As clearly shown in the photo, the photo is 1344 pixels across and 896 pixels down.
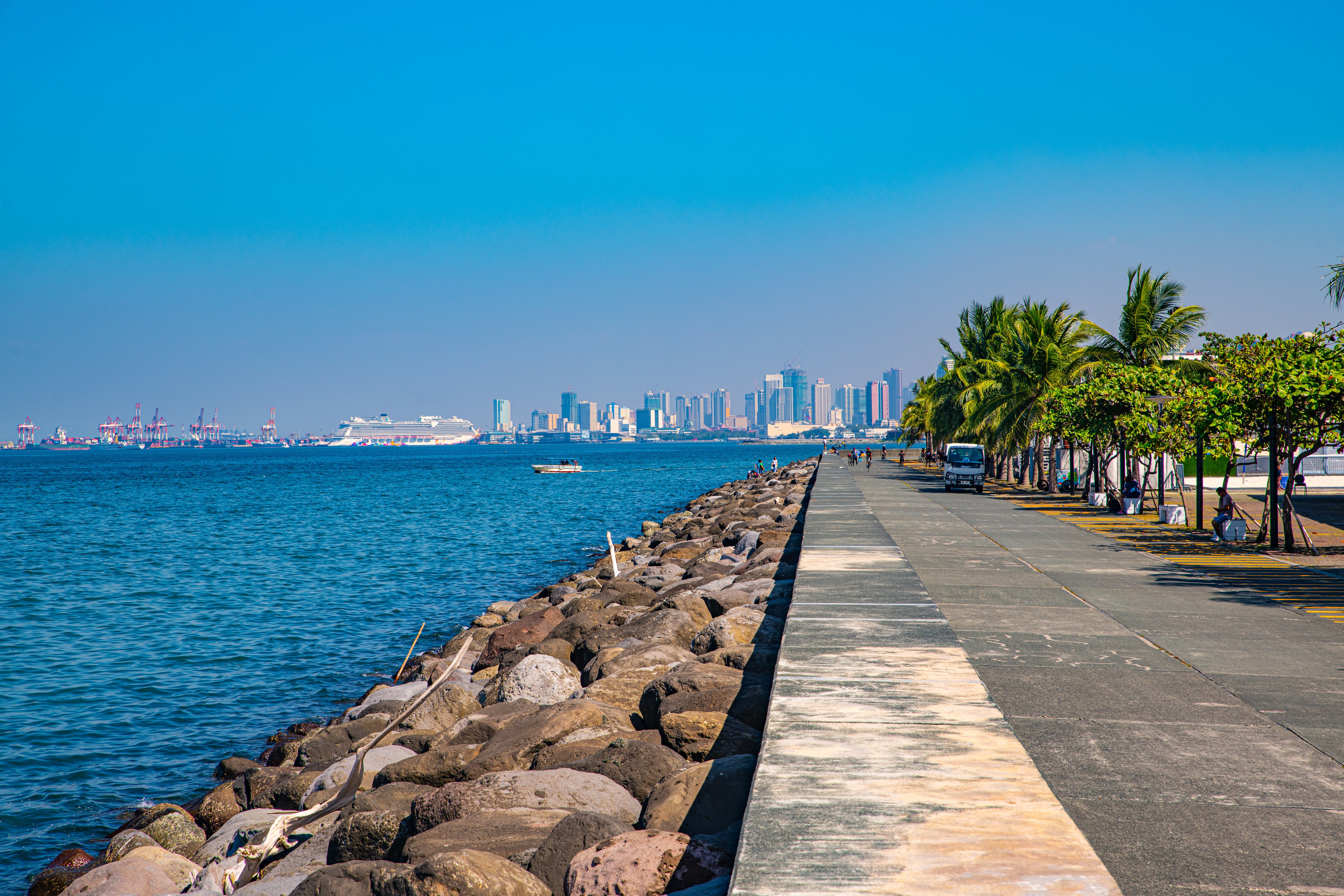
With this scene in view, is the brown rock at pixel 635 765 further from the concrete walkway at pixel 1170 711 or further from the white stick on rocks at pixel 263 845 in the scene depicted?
the white stick on rocks at pixel 263 845

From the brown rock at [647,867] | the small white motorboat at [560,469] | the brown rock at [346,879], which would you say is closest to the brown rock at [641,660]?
the brown rock at [346,879]

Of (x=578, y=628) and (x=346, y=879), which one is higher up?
(x=346, y=879)

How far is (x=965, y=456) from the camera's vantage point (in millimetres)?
37469

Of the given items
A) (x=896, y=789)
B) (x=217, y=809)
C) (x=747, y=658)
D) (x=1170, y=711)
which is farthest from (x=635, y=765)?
(x=217, y=809)

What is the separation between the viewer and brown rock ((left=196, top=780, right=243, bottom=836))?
9.35 meters

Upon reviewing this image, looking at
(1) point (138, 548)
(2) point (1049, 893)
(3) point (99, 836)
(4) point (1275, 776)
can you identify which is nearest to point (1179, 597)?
(4) point (1275, 776)

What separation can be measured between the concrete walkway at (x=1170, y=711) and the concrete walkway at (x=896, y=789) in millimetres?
292

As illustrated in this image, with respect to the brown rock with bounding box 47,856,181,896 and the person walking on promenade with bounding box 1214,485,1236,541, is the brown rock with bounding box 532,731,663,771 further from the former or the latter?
the person walking on promenade with bounding box 1214,485,1236,541

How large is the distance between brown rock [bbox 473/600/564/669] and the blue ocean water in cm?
248

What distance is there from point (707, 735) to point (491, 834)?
6.10ft

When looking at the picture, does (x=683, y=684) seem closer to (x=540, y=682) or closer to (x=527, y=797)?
(x=527, y=797)

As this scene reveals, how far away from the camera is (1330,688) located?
7.87 m

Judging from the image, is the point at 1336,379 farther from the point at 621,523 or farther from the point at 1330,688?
the point at 621,523

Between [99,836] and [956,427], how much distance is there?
49.7m
